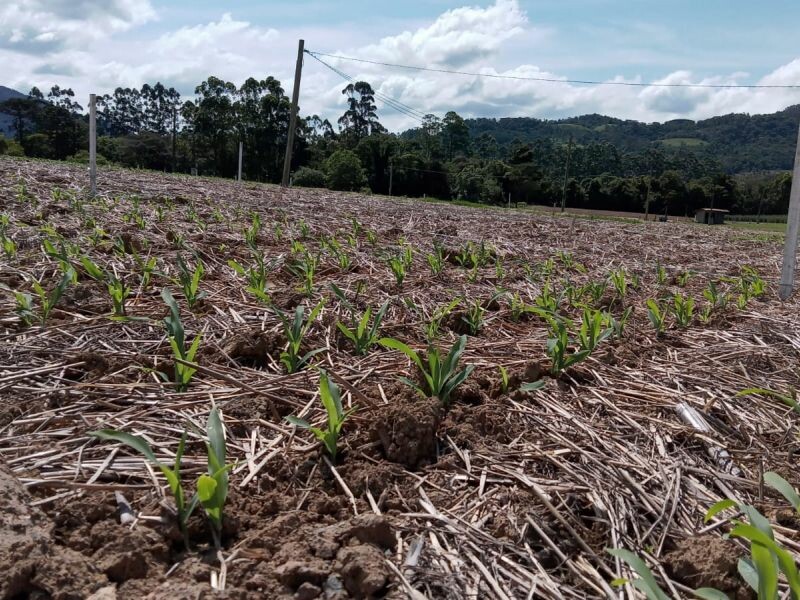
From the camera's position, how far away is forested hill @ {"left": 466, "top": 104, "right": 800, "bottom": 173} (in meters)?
123

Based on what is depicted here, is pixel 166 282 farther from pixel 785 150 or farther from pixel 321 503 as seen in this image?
pixel 785 150

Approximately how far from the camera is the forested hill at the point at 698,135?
4825 inches

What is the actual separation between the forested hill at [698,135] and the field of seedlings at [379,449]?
125 metres

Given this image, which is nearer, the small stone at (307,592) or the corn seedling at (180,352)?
the small stone at (307,592)

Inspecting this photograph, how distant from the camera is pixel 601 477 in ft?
5.88

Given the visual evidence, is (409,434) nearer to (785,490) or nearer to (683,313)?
(785,490)

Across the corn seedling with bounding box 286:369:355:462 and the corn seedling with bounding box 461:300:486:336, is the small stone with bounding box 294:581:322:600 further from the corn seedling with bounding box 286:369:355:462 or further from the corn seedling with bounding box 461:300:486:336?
the corn seedling with bounding box 461:300:486:336

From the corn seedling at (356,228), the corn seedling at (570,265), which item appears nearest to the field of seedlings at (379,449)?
the corn seedling at (570,265)

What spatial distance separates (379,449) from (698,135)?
202351 mm

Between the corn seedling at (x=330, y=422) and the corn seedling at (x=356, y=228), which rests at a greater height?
the corn seedling at (x=356, y=228)

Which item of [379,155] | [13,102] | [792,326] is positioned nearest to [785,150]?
[379,155]

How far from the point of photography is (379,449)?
6.35 feet

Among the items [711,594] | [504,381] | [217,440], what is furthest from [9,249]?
[711,594]

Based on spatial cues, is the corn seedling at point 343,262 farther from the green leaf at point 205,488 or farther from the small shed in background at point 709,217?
the small shed in background at point 709,217
